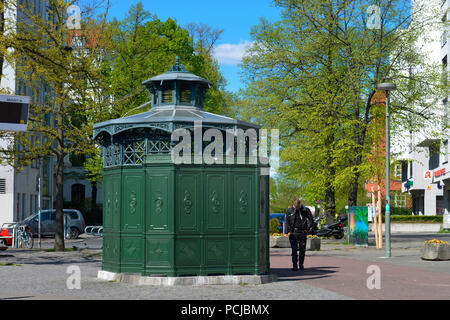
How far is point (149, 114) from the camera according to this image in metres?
15.7

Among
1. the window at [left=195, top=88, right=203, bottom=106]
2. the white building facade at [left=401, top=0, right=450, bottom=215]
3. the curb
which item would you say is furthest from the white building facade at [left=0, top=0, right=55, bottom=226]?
the curb

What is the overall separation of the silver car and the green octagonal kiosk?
27.7m

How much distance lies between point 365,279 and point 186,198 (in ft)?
15.5

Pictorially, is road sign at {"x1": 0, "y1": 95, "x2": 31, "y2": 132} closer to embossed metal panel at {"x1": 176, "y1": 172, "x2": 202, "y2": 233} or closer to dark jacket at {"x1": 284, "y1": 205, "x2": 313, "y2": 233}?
embossed metal panel at {"x1": 176, "y1": 172, "x2": 202, "y2": 233}

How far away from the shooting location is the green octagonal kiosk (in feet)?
47.4

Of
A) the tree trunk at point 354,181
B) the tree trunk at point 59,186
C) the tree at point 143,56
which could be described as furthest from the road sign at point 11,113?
the tree at point 143,56

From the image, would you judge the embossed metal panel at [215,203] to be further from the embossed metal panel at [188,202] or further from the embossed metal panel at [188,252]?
the embossed metal panel at [188,252]

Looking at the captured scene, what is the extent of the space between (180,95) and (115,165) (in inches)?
84.6

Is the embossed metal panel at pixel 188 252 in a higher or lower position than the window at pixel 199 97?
lower

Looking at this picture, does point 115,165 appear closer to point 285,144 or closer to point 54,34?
point 54,34

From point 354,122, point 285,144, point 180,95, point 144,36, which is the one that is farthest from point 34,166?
point 180,95

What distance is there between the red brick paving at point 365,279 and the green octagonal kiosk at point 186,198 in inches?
70.5

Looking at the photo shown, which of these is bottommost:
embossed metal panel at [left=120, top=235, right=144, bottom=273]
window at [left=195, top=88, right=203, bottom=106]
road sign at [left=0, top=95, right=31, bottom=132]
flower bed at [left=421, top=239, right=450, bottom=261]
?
flower bed at [left=421, top=239, right=450, bottom=261]

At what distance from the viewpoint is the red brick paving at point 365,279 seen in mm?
13102
